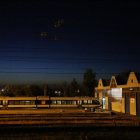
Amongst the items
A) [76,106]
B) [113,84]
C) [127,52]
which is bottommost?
[76,106]

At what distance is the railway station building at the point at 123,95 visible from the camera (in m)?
26.8

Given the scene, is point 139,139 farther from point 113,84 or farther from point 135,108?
point 113,84

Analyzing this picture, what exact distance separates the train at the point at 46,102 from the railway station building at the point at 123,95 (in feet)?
10.6

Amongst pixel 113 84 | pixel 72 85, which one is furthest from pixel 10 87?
pixel 113 84

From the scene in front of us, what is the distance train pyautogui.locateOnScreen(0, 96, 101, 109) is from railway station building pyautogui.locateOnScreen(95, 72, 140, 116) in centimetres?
323

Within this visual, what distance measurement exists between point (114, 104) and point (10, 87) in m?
48.6

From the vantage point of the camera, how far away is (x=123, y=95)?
30250 mm

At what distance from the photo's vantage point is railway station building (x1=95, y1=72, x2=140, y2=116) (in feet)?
87.8

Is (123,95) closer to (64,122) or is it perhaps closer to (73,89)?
(64,122)

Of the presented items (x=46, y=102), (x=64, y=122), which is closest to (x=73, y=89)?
(x=46, y=102)

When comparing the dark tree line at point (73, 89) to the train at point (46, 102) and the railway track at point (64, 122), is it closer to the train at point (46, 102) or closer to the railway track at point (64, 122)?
the train at point (46, 102)

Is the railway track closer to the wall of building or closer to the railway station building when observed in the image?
the wall of building

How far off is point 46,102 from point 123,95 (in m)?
13.1

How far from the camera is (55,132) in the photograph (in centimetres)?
1409
